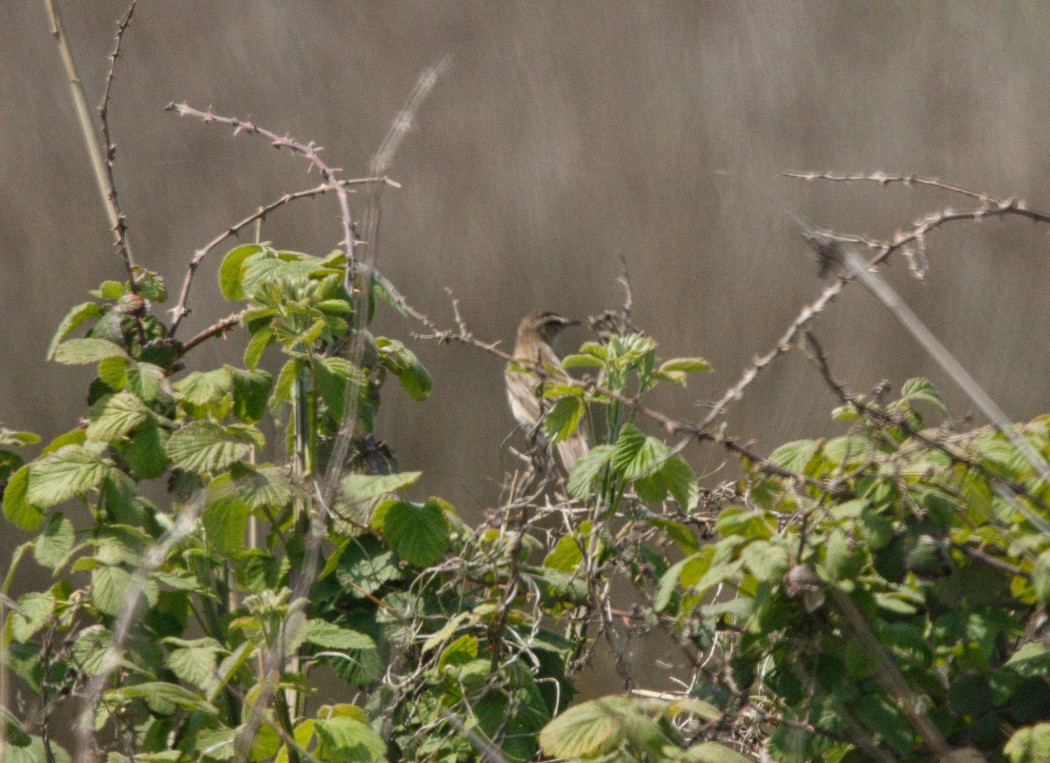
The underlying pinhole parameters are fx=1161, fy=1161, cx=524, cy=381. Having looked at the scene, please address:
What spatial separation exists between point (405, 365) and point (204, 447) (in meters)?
0.65

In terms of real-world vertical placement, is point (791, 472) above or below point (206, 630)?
above

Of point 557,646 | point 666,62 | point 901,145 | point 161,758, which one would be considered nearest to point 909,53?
point 901,145

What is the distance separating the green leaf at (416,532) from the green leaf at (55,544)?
2.43 feet

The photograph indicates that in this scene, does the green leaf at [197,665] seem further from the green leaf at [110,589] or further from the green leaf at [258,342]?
the green leaf at [258,342]

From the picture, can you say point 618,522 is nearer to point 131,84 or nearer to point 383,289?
point 383,289

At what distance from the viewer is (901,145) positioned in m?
4.09

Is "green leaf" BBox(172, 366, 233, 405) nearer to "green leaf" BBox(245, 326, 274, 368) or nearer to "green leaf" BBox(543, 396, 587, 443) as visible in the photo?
"green leaf" BBox(245, 326, 274, 368)

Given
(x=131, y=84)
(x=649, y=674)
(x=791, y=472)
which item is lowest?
(x=649, y=674)

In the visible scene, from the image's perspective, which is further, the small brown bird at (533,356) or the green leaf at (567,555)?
the small brown bird at (533,356)

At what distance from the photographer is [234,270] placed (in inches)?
119

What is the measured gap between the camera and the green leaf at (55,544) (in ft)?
8.77

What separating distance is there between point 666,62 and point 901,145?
0.89 meters

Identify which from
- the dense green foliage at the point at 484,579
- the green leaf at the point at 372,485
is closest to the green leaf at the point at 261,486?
the dense green foliage at the point at 484,579

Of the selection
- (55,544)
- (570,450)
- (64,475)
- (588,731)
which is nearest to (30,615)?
(55,544)
